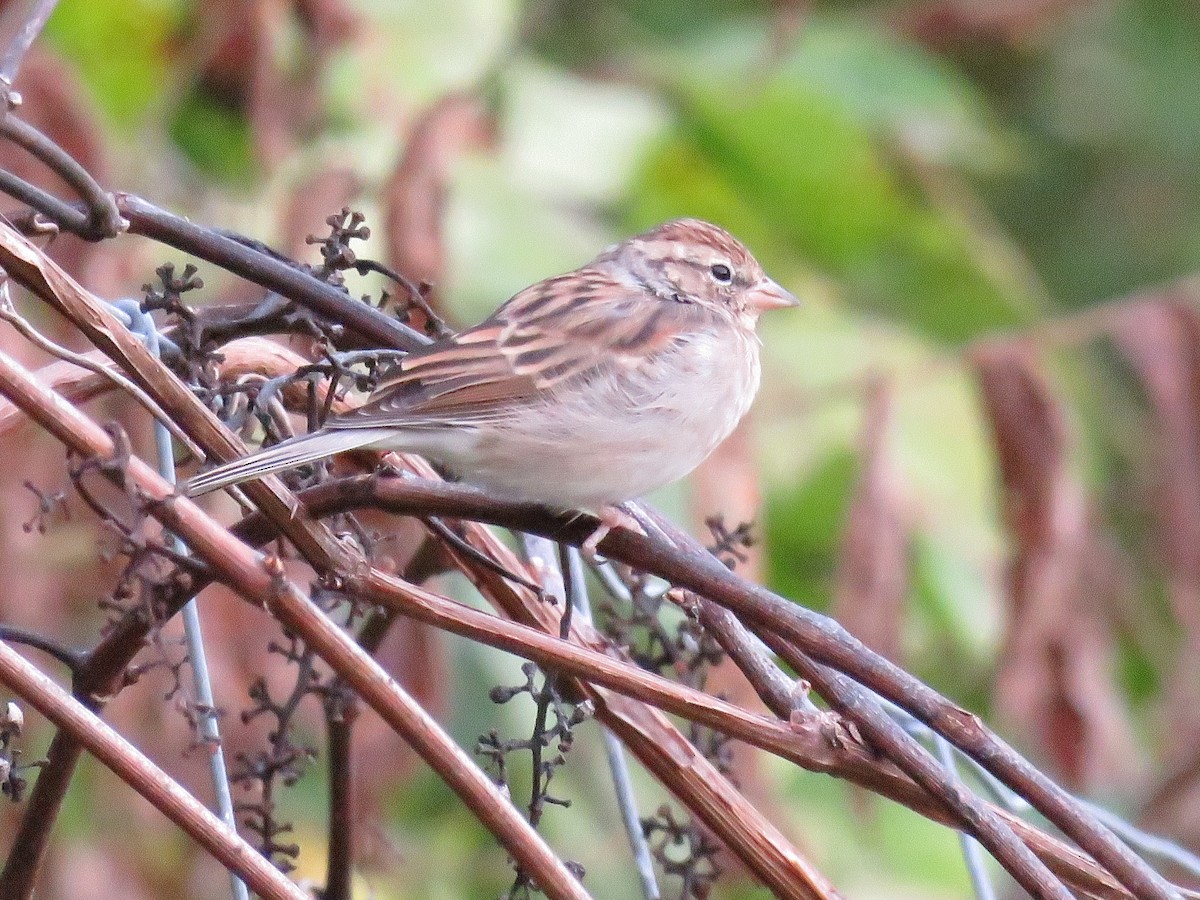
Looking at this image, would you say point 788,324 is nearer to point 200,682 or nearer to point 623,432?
point 623,432

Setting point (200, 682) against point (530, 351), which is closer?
point (200, 682)

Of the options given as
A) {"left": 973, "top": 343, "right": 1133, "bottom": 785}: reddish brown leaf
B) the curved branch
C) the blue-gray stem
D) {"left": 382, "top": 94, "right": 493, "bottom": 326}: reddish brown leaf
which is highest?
{"left": 382, "top": 94, "right": 493, "bottom": 326}: reddish brown leaf

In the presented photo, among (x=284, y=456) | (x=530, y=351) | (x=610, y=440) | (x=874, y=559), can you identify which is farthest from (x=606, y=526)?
(x=874, y=559)

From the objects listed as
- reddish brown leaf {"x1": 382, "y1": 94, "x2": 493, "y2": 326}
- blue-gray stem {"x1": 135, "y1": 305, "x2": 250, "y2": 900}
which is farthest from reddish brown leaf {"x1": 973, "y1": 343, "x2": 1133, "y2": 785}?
blue-gray stem {"x1": 135, "y1": 305, "x2": 250, "y2": 900}

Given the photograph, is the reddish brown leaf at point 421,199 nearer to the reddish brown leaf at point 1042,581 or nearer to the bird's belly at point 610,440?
the bird's belly at point 610,440

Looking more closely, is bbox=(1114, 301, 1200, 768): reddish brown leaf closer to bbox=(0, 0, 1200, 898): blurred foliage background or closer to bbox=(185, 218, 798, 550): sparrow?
bbox=(0, 0, 1200, 898): blurred foliage background
